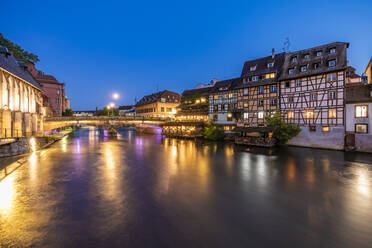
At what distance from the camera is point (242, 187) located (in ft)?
38.1

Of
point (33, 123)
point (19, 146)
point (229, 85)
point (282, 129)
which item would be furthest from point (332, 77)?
point (33, 123)

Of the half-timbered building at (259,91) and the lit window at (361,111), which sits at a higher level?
the half-timbered building at (259,91)

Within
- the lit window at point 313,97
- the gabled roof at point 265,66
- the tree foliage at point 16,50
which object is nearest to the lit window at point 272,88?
the gabled roof at point 265,66

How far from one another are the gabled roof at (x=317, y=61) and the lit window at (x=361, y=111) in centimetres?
603

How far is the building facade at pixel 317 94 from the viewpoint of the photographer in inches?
1011

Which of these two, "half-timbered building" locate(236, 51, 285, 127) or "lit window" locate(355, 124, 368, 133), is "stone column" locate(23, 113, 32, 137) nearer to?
"half-timbered building" locate(236, 51, 285, 127)

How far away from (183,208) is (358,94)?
30520 millimetres

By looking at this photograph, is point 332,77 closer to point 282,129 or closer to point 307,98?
point 307,98

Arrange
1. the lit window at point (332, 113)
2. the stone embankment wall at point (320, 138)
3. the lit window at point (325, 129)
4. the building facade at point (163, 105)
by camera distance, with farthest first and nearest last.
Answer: the building facade at point (163, 105) → the lit window at point (325, 129) → the lit window at point (332, 113) → the stone embankment wall at point (320, 138)

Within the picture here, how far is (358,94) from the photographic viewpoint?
2439 centimetres

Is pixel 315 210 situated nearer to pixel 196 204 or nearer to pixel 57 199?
pixel 196 204

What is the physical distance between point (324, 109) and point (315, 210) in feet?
80.9

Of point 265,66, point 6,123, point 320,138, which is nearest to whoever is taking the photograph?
point 6,123

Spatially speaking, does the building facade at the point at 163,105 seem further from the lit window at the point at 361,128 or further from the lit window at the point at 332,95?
the lit window at the point at 361,128
